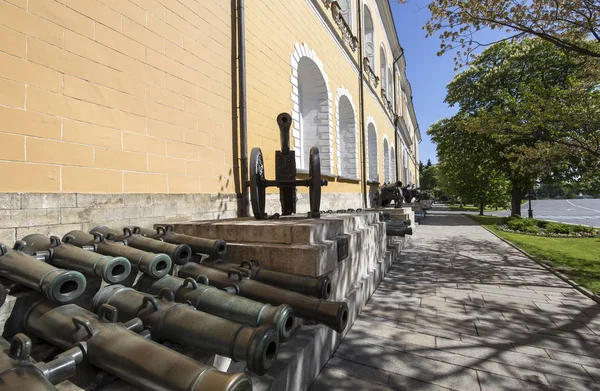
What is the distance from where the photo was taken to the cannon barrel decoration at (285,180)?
141 inches

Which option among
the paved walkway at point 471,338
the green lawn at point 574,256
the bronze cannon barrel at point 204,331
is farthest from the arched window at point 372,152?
the bronze cannon barrel at point 204,331

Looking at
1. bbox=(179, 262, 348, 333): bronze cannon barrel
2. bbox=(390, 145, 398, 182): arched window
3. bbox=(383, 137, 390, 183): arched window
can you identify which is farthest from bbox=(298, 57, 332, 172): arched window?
bbox=(390, 145, 398, 182): arched window

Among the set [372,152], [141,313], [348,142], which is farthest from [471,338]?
[372,152]

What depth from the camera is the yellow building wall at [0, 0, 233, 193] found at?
96.5 inches

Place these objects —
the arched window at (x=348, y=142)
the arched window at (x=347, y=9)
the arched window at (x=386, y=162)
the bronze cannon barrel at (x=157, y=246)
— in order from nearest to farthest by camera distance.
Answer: the bronze cannon barrel at (x=157, y=246)
the arched window at (x=348, y=142)
the arched window at (x=347, y=9)
the arched window at (x=386, y=162)

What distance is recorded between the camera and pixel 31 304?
171 centimetres

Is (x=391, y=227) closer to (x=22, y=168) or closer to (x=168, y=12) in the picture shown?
(x=168, y=12)

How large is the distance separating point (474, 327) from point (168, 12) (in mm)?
5028

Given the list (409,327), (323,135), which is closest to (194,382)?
(409,327)

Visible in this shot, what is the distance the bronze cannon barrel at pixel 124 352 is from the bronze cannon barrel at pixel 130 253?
20.6 inches

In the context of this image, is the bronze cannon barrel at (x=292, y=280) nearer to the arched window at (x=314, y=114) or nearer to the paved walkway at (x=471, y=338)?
the paved walkway at (x=471, y=338)

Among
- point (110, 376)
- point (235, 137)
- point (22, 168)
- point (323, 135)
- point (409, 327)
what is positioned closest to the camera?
point (110, 376)

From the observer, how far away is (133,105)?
3.32 m

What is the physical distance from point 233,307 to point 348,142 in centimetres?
1063
